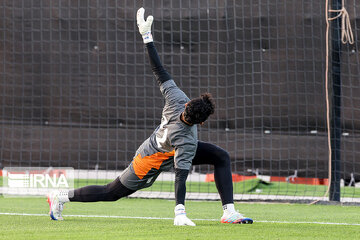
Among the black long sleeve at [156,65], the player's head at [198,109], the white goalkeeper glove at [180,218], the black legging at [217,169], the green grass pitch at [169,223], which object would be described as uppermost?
the black long sleeve at [156,65]

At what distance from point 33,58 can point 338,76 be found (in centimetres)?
547

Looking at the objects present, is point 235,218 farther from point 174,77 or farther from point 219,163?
point 174,77

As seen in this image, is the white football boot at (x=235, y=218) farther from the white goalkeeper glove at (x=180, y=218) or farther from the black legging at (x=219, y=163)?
the white goalkeeper glove at (x=180, y=218)

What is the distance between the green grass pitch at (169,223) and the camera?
500 cm

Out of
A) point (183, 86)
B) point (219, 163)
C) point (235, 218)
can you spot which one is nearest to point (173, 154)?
point (219, 163)

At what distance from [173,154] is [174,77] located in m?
6.05

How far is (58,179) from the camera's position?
1168 centimetres

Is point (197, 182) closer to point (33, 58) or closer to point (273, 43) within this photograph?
point (273, 43)

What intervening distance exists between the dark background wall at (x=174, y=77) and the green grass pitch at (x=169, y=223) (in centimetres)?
271

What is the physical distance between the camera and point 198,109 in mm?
5441

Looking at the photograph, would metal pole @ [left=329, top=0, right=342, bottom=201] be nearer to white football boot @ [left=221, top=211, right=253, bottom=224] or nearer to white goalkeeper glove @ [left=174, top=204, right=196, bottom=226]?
white football boot @ [left=221, top=211, right=253, bottom=224]

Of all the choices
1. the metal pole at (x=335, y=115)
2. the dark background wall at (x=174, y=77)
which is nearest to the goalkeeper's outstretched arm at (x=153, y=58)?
the metal pole at (x=335, y=115)

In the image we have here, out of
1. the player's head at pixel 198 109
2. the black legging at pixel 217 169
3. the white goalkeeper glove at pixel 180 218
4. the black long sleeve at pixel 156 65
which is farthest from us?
the black legging at pixel 217 169

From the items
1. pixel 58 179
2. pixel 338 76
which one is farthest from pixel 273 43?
pixel 58 179
